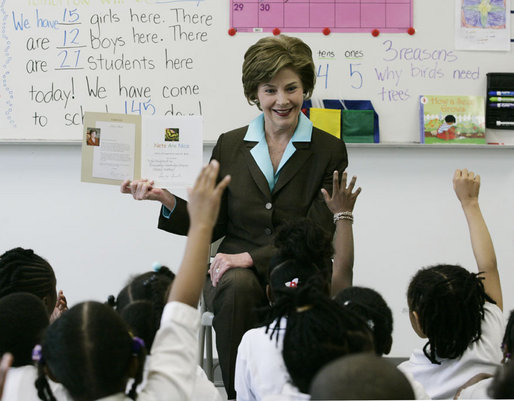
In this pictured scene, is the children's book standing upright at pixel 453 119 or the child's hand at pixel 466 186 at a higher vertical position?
the children's book standing upright at pixel 453 119

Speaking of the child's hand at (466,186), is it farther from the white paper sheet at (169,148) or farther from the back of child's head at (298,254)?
the white paper sheet at (169,148)

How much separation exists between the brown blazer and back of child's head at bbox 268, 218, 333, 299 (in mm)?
384

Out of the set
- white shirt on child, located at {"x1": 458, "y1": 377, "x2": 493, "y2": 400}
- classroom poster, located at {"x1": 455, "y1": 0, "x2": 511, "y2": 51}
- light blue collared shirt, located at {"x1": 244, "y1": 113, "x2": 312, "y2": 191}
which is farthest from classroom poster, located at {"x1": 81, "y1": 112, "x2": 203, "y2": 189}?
classroom poster, located at {"x1": 455, "y1": 0, "x2": 511, "y2": 51}

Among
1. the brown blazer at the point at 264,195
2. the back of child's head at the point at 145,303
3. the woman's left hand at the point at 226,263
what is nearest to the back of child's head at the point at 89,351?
the back of child's head at the point at 145,303

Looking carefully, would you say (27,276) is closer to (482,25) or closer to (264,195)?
(264,195)

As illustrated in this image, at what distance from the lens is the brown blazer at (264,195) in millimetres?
2668

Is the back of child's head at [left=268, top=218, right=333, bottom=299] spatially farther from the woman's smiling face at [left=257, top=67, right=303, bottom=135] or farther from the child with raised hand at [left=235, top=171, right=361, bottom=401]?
the woman's smiling face at [left=257, top=67, right=303, bottom=135]

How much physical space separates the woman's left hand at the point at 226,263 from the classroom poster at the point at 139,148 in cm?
33

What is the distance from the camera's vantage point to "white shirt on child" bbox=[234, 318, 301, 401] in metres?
1.74

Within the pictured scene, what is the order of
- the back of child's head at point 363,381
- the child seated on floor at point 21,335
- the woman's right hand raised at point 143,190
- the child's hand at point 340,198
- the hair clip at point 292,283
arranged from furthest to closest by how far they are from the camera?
the woman's right hand raised at point 143,190 < the child's hand at point 340,198 < the hair clip at point 292,283 < the child seated on floor at point 21,335 < the back of child's head at point 363,381

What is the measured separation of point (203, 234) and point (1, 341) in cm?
62

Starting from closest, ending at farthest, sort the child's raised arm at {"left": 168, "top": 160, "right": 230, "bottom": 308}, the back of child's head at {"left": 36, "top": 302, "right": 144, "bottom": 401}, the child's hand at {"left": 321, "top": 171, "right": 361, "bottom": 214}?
1. the back of child's head at {"left": 36, "top": 302, "right": 144, "bottom": 401}
2. the child's raised arm at {"left": 168, "top": 160, "right": 230, "bottom": 308}
3. the child's hand at {"left": 321, "top": 171, "right": 361, "bottom": 214}

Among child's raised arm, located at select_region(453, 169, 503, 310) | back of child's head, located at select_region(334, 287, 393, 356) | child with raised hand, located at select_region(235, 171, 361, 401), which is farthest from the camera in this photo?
child's raised arm, located at select_region(453, 169, 503, 310)

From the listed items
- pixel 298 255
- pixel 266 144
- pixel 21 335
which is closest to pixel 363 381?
pixel 21 335
